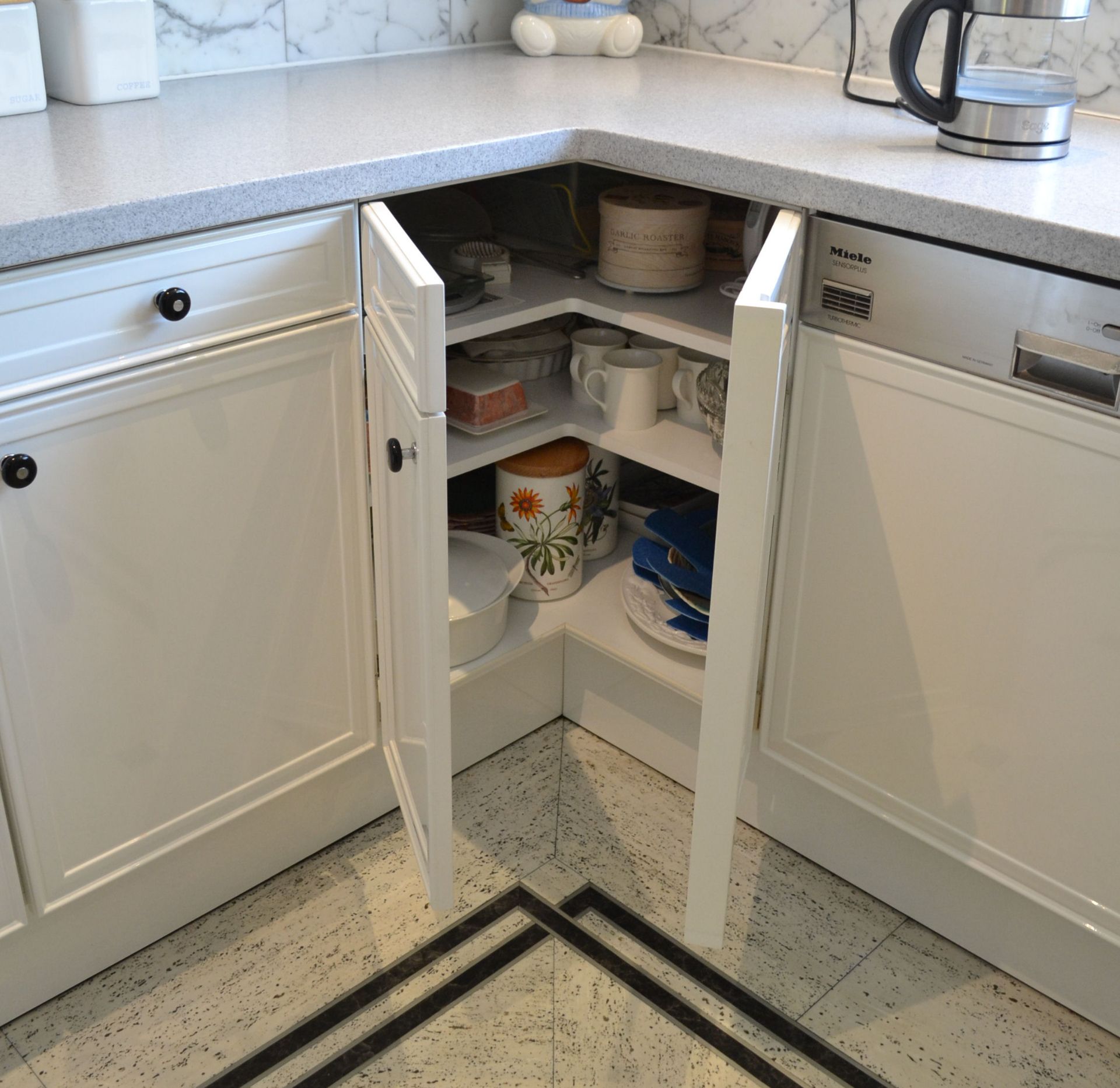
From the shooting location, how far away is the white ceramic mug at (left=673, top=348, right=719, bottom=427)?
1.70m

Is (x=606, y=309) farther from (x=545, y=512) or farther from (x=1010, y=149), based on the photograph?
(x=1010, y=149)

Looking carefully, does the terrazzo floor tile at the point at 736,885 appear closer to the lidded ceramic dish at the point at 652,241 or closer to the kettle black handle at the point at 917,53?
the lidded ceramic dish at the point at 652,241

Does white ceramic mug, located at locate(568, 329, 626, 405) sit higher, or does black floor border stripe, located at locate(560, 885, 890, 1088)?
white ceramic mug, located at locate(568, 329, 626, 405)

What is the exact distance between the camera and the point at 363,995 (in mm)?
1422

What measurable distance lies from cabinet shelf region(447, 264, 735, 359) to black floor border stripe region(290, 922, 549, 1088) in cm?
76

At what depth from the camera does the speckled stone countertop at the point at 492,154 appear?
3.66 feet

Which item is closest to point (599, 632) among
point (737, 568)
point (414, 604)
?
point (414, 604)

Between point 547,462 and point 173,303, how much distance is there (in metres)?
0.73

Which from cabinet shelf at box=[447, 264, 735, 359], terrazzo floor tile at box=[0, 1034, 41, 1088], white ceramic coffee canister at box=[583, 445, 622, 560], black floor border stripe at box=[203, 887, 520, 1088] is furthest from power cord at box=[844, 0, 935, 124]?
terrazzo floor tile at box=[0, 1034, 41, 1088]

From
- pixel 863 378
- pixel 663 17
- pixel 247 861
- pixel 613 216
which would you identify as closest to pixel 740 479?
pixel 863 378

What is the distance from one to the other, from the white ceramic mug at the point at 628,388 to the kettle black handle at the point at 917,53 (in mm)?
505

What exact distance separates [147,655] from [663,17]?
56.5 inches

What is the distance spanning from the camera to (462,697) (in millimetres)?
1729

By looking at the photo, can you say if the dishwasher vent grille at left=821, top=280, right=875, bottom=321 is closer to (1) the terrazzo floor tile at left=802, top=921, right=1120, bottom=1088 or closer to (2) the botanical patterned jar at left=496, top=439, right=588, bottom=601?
(2) the botanical patterned jar at left=496, top=439, right=588, bottom=601
